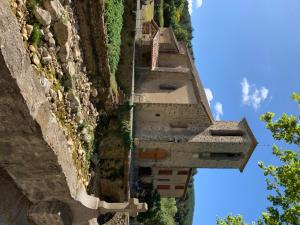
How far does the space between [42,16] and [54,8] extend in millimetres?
875

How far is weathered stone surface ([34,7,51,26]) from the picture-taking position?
8.24m

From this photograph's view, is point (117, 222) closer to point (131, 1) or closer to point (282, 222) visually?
point (282, 222)

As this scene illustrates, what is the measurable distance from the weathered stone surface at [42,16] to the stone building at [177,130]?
1437cm

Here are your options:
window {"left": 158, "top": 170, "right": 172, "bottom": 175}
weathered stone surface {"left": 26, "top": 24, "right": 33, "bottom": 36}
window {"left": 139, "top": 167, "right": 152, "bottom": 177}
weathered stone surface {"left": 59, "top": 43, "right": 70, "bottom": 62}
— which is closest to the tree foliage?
window {"left": 158, "top": 170, "right": 172, "bottom": 175}

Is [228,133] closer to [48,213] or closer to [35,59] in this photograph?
[48,213]

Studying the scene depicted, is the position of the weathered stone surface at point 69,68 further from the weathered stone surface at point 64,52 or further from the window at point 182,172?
the window at point 182,172

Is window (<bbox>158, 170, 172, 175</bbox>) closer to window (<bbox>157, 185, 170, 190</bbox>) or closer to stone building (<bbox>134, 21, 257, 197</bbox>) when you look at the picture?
stone building (<bbox>134, 21, 257, 197</bbox>)

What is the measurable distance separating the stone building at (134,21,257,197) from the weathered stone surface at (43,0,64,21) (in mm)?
13510

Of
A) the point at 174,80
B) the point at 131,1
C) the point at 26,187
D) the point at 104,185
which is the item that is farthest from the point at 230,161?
the point at 26,187

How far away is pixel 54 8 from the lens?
30.2 ft

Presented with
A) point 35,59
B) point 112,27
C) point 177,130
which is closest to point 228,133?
point 177,130

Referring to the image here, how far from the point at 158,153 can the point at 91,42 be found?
12226 millimetres

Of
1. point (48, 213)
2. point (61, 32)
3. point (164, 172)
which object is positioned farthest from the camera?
point (164, 172)

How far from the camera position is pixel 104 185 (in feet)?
58.7
